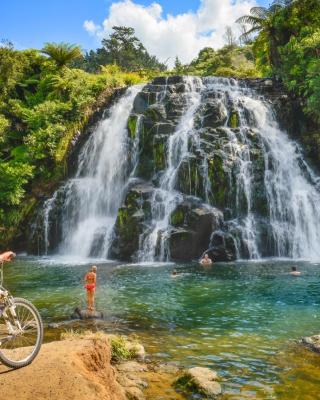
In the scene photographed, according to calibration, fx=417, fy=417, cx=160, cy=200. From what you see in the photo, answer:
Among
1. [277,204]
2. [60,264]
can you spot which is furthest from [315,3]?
[60,264]

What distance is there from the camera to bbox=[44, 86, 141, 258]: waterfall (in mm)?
26656

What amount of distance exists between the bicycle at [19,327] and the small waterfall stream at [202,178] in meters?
17.6

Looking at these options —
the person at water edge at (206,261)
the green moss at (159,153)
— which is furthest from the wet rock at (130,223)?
the person at water edge at (206,261)

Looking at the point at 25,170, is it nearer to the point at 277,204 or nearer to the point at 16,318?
the point at 277,204

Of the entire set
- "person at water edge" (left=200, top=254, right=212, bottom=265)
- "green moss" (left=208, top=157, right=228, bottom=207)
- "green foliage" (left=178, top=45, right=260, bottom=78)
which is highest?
"green foliage" (left=178, top=45, right=260, bottom=78)

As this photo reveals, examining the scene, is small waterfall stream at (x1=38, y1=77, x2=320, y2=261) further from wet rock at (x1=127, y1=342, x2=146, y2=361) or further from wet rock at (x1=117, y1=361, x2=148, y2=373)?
wet rock at (x1=117, y1=361, x2=148, y2=373)

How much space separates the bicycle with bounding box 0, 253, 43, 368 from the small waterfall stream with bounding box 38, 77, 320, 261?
17586 mm

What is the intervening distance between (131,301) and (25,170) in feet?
56.2

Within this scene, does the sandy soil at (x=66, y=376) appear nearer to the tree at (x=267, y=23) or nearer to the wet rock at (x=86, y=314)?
the wet rock at (x=86, y=314)

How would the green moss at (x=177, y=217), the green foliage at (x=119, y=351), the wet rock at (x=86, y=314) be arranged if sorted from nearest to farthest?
1. the green foliage at (x=119, y=351)
2. the wet rock at (x=86, y=314)
3. the green moss at (x=177, y=217)

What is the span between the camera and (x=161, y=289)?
16.0m

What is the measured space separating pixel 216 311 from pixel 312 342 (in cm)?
385

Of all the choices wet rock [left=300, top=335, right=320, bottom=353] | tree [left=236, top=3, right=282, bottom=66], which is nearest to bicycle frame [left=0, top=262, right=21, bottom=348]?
wet rock [left=300, top=335, right=320, bottom=353]

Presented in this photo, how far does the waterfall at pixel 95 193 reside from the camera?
1049 inches
